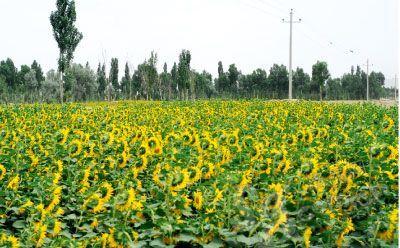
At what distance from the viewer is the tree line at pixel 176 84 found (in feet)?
162

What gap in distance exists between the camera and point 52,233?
363 cm

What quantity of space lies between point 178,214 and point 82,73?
186 feet

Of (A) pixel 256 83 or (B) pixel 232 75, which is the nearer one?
(B) pixel 232 75

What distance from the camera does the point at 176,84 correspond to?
5481 cm

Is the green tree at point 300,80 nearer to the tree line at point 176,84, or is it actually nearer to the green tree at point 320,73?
the tree line at point 176,84

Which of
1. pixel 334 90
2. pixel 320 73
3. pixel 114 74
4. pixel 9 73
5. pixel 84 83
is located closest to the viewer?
pixel 320 73

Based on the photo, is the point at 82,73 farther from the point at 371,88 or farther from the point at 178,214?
the point at 178,214

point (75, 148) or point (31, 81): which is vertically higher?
point (31, 81)

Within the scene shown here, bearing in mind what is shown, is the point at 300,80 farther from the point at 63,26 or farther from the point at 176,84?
the point at 63,26

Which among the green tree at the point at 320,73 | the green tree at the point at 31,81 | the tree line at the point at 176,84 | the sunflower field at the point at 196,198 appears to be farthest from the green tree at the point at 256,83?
the sunflower field at the point at 196,198

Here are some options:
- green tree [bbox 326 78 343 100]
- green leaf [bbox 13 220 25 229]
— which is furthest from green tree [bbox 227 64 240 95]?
green leaf [bbox 13 220 25 229]

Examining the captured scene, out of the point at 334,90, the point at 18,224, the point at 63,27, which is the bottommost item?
the point at 18,224

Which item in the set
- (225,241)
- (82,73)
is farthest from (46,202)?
(82,73)

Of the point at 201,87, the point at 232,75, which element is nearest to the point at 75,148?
the point at 232,75
